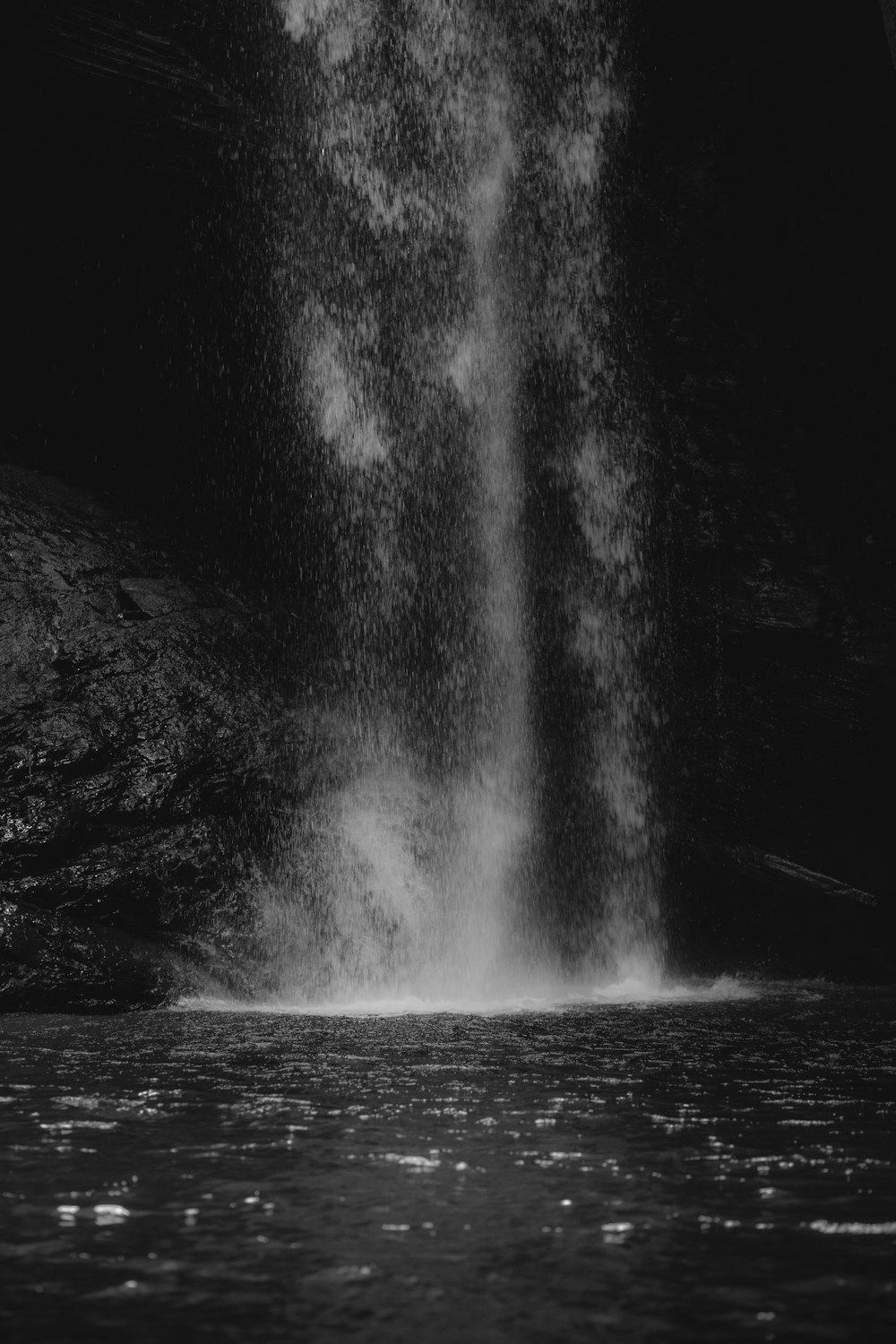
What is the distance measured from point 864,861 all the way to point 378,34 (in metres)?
8.64

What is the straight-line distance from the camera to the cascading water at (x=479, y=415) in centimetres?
987

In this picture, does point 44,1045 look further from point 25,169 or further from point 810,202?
point 810,202

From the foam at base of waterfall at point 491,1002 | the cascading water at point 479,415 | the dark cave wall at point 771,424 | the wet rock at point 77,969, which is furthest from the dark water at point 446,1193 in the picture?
the dark cave wall at point 771,424

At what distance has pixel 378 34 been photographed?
10.2 m

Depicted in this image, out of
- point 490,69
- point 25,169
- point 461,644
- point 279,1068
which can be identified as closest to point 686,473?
point 461,644

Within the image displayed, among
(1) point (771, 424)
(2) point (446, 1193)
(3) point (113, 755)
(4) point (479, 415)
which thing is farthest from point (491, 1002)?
(1) point (771, 424)

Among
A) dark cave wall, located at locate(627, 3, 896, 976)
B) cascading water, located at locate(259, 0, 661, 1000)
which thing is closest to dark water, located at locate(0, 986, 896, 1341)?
cascading water, located at locate(259, 0, 661, 1000)

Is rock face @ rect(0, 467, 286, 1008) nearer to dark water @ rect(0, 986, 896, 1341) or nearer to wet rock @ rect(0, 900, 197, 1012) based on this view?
wet rock @ rect(0, 900, 197, 1012)

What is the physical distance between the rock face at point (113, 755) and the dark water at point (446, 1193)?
2.36m

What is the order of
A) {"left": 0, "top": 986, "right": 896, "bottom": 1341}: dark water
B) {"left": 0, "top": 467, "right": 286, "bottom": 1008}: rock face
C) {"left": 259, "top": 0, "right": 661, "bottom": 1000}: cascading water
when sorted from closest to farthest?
{"left": 0, "top": 986, "right": 896, "bottom": 1341}: dark water → {"left": 0, "top": 467, "right": 286, "bottom": 1008}: rock face → {"left": 259, "top": 0, "right": 661, "bottom": 1000}: cascading water

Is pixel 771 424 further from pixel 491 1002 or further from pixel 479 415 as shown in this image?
pixel 491 1002

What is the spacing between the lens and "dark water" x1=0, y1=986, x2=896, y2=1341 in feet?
6.09

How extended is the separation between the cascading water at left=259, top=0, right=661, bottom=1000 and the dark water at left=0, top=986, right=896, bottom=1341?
523 cm

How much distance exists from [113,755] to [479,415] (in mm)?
4819
